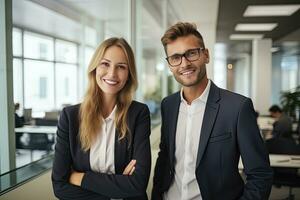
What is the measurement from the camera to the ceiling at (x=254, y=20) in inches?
237

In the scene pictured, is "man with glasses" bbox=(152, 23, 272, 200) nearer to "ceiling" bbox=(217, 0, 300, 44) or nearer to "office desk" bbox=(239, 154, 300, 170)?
Result: "office desk" bbox=(239, 154, 300, 170)

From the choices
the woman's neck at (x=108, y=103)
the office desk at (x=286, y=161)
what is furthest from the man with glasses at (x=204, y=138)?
the office desk at (x=286, y=161)

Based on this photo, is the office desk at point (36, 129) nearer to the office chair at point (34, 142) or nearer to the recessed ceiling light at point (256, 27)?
the office chair at point (34, 142)

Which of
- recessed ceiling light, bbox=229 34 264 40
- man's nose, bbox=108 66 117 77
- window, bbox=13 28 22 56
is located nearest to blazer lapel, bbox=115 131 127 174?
man's nose, bbox=108 66 117 77

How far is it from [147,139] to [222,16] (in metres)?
6.19

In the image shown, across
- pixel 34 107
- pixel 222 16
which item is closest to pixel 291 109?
pixel 222 16

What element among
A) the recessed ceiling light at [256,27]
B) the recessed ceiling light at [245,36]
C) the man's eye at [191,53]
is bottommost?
the man's eye at [191,53]

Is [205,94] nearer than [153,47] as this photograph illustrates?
Yes

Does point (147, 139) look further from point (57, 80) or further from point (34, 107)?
point (57, 80)

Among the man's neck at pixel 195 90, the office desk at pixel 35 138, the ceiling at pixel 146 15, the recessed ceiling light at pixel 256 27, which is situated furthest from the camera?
the recessed ceiling light at pixel 256 27

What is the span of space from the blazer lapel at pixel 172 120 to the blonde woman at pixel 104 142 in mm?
148

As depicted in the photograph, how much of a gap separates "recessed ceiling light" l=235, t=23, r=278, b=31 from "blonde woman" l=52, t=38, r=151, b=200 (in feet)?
25.1

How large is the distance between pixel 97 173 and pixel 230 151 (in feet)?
2.41

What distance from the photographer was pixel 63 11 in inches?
155
